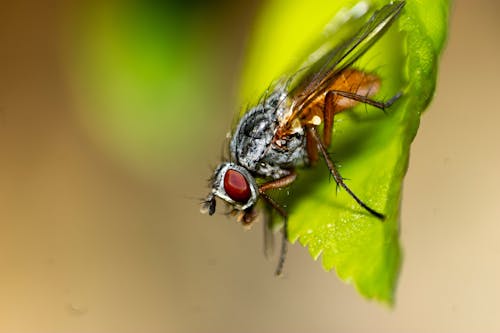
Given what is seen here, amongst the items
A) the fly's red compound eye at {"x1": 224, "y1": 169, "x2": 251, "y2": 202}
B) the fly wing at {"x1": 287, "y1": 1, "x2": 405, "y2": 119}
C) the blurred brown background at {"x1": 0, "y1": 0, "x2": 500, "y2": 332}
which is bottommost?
the blurred brown background at {"x1": 0, "y1": 0, "x2": 500, "y2": 332}

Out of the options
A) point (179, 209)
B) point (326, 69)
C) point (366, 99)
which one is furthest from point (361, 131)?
point (179, 209)

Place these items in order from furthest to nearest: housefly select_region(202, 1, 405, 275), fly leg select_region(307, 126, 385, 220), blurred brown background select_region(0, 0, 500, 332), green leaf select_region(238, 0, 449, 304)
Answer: blurred brown background select_region(0, 0, 500, 332) → housefly select_region(202, 1, 405, 275) → fly leg select_region(307, 126, 385, 220) → green leaf select_region(238, 0, 449, 304)

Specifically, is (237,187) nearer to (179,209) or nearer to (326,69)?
(326,69)

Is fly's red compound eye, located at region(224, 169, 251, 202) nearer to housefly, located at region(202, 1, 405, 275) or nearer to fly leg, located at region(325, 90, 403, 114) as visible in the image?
housefly, located at region(202, 1, 405, 275)

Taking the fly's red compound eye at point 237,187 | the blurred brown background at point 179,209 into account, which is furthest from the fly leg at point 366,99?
the blurred brown background at point 179,209

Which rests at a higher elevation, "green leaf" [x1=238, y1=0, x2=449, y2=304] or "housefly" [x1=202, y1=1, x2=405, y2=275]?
"green leaf" [x1=238, y1=0, x2=449, y2=304]

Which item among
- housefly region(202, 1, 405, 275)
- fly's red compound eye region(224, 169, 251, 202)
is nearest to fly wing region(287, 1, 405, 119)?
housefly region(202, 1, 405, 275)

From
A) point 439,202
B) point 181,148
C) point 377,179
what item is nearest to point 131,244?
point 181,148

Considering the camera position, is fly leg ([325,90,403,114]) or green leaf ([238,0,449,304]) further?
fly leg ([325,90,403,114])
